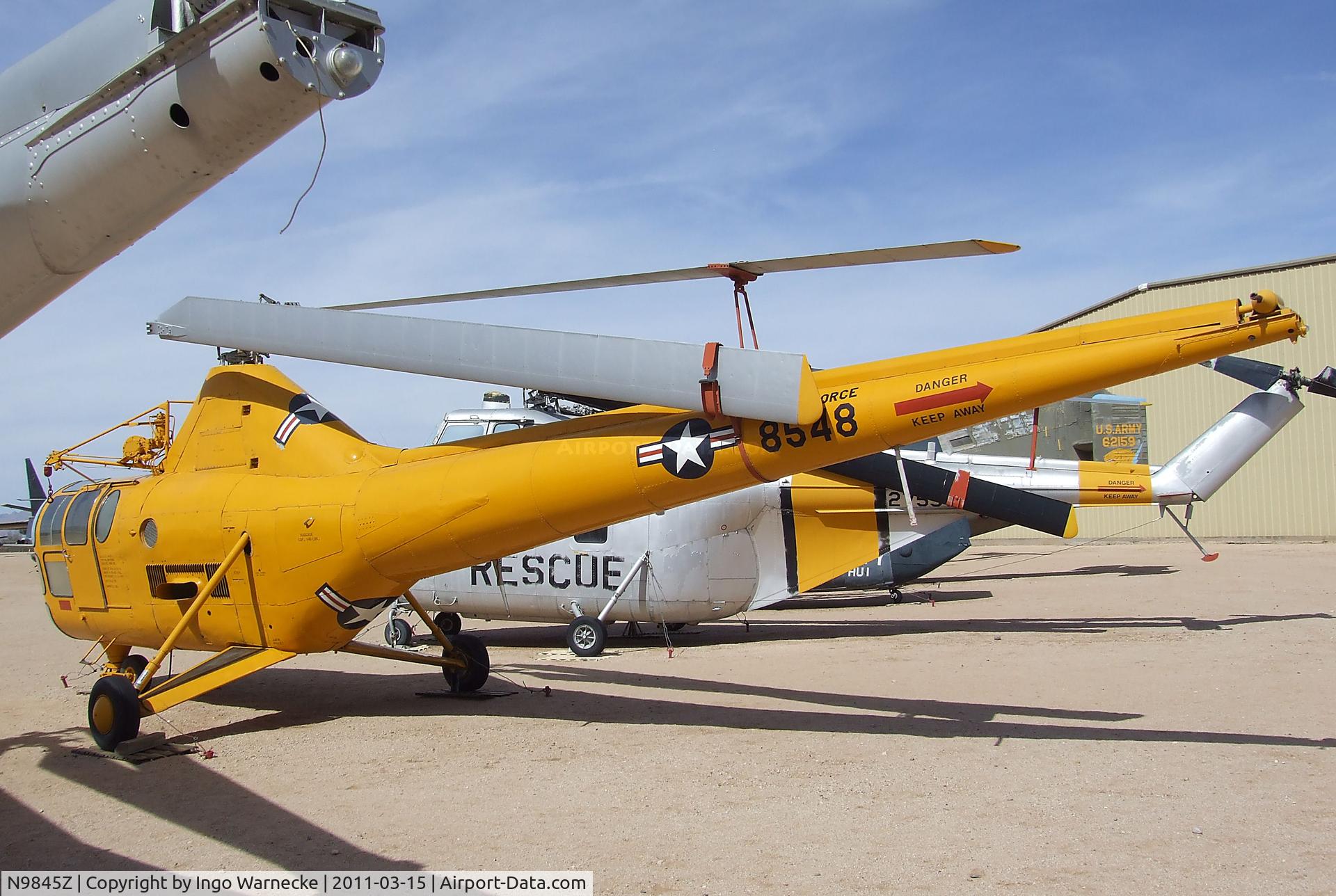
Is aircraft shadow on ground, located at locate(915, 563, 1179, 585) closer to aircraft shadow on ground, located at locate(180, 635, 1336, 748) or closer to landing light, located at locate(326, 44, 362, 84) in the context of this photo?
aircraft shadow on ground, located at locate(180, 635, 1336, 748)

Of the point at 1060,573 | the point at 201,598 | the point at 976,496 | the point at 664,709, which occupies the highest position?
the point at 976,496

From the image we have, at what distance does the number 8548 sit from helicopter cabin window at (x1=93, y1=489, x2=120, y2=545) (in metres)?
6.42

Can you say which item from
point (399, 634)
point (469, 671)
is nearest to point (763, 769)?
point (469, 671)

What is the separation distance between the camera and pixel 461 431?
13.4 meters

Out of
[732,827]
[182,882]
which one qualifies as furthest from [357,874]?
[732,827]

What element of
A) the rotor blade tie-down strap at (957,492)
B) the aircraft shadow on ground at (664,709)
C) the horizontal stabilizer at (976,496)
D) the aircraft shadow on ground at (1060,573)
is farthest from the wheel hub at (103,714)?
the aircraft shadow on ground at (1060,573)

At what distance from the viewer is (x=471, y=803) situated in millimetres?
5973

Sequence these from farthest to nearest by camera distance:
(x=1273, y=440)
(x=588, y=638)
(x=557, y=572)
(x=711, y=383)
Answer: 1. (x=1273, y=440)
2. (x=557, y=572)
3. (x=588, y=638)
4. (x=711, y=383)

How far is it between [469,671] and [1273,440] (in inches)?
1135

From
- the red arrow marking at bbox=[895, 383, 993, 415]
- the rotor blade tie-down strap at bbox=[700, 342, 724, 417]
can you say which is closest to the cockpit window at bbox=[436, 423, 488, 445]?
the rotor blade tie-down strap at bbox=[700, 342, 724, 417]

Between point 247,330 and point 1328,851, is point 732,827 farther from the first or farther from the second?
point 247,330

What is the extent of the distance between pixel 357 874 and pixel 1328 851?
4716 mm

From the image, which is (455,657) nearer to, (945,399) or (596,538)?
(596,538)

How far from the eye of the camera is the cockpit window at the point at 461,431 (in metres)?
13.2
